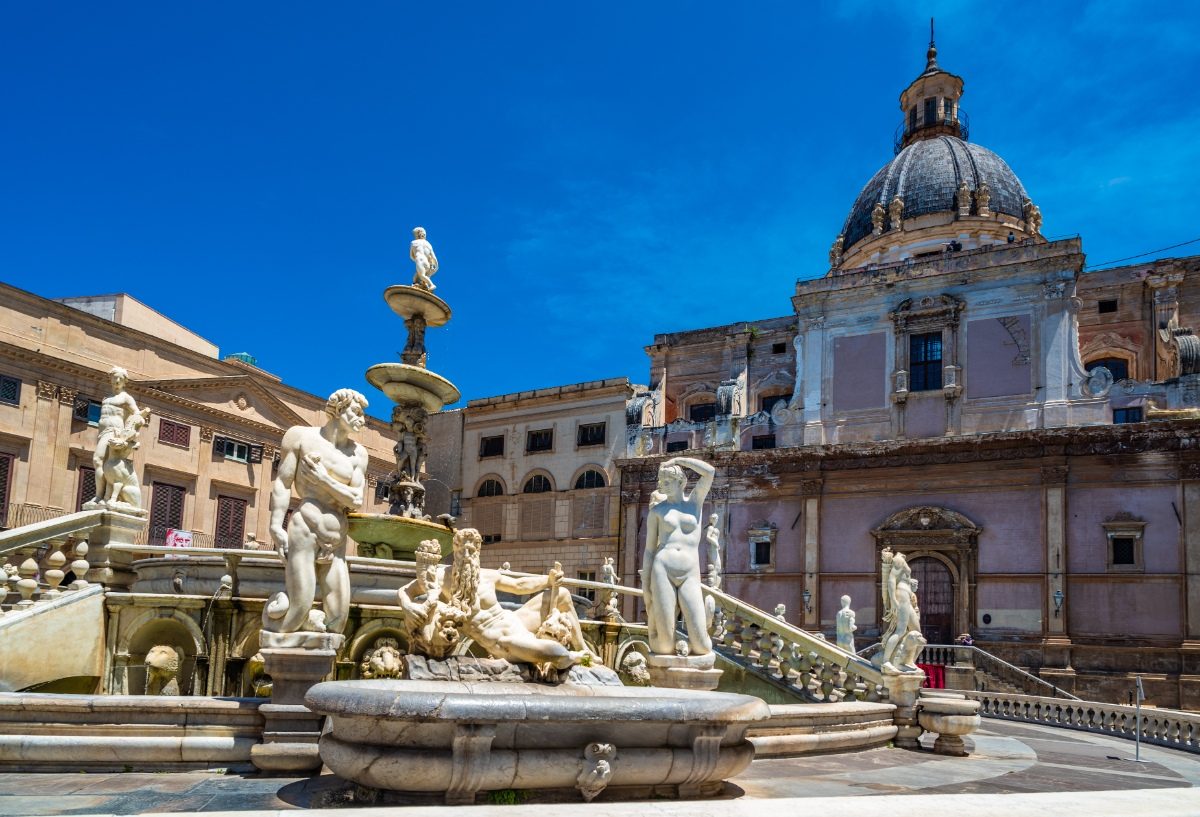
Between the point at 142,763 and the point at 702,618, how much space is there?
16.9ft

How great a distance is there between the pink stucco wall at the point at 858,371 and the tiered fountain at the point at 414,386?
1881cm

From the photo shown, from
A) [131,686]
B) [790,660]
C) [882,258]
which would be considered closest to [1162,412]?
[882,258]

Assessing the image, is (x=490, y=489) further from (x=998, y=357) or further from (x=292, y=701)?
(x=292, y=701)

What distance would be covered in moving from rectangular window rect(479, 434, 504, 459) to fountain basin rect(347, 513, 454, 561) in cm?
2827

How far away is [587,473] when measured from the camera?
39812mm

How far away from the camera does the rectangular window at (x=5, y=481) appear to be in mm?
27594

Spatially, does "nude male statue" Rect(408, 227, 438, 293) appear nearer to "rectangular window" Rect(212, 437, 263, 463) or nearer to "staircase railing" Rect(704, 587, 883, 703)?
"staircase railing" Rect(704, 587, 883, 703)

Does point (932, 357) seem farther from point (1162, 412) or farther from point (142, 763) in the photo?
point (142, 763)

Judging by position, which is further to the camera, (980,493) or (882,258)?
(882,258)

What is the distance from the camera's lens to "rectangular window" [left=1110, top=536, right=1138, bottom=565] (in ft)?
90.3

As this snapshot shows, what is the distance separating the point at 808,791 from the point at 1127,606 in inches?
949

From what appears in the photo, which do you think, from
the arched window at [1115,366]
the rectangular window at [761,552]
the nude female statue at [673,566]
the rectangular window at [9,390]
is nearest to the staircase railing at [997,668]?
the rectangular window at [761,552]

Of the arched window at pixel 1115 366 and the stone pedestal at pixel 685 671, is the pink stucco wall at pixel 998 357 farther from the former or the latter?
the stone pedestal at pixel 685 671

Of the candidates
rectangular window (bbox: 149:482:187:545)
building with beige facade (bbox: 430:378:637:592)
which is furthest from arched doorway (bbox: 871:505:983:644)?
rectangular window (bbox: 149:482:187:545)
